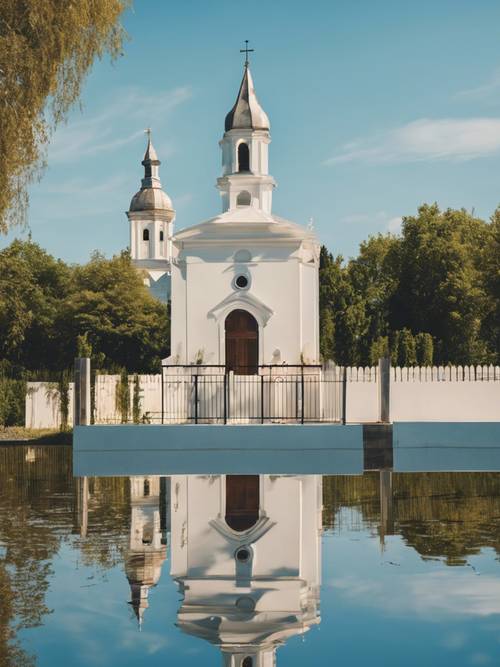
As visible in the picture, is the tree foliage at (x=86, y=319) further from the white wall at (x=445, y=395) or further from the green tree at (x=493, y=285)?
the white wall at (x=445, y=395)

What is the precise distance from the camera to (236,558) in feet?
35.3

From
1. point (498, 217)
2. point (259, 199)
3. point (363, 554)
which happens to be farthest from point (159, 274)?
point (363, 554)

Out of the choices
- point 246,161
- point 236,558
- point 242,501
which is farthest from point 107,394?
point 236,558

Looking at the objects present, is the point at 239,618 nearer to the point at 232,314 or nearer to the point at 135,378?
the point at 232,314

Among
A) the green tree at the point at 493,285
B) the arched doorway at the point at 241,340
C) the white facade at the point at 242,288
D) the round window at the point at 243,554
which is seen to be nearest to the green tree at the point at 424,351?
the green tree at the point at 493,285

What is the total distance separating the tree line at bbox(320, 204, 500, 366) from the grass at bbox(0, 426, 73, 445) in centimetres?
1115

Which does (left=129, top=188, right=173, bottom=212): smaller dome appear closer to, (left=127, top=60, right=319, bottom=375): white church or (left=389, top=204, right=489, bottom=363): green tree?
(left=389, top=204, right=489, bottom=363): green tree

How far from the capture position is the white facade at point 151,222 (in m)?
74.9

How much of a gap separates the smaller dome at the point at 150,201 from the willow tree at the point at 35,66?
5967 cm

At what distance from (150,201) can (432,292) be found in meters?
32.8

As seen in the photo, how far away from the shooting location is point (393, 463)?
1983 centimetres

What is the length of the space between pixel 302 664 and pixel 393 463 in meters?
13.0

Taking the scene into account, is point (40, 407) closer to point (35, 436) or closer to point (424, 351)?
point (35, 436)

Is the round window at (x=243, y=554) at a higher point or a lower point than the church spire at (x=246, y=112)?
lower
